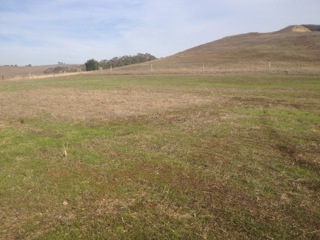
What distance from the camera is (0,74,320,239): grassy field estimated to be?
5.36 metres

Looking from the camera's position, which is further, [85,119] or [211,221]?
[85,119]

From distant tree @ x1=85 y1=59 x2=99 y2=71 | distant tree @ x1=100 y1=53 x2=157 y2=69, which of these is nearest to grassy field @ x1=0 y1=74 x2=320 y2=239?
distant tree @ x1=85 y1=59 x2=99 y2=71

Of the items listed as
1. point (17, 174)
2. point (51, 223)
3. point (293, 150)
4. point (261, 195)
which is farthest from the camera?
point (293, 150)

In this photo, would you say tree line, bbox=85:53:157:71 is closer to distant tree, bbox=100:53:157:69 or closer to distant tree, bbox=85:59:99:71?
distant tree, bbox=100:53:157:69

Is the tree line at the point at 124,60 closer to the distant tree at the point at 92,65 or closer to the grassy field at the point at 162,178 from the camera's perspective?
the distant tree at the point at 92,65

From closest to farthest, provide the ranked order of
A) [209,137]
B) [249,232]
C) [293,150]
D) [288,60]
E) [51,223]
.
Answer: [249,232]
[51,223]
[293,150]
[209,137]
[288,60]

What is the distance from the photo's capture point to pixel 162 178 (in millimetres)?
7348

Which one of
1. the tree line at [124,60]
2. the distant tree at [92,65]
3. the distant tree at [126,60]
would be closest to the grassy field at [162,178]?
the distant tree at [92,65]

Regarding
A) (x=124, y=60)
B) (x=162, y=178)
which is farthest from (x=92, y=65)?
(x=162, y=178)

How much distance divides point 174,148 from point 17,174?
4.43 m

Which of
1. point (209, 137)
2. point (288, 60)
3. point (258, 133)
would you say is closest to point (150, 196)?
point (209, 137)

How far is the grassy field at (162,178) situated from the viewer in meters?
5.36

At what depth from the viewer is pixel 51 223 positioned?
5.53 m

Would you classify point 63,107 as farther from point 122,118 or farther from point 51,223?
point 51,223
